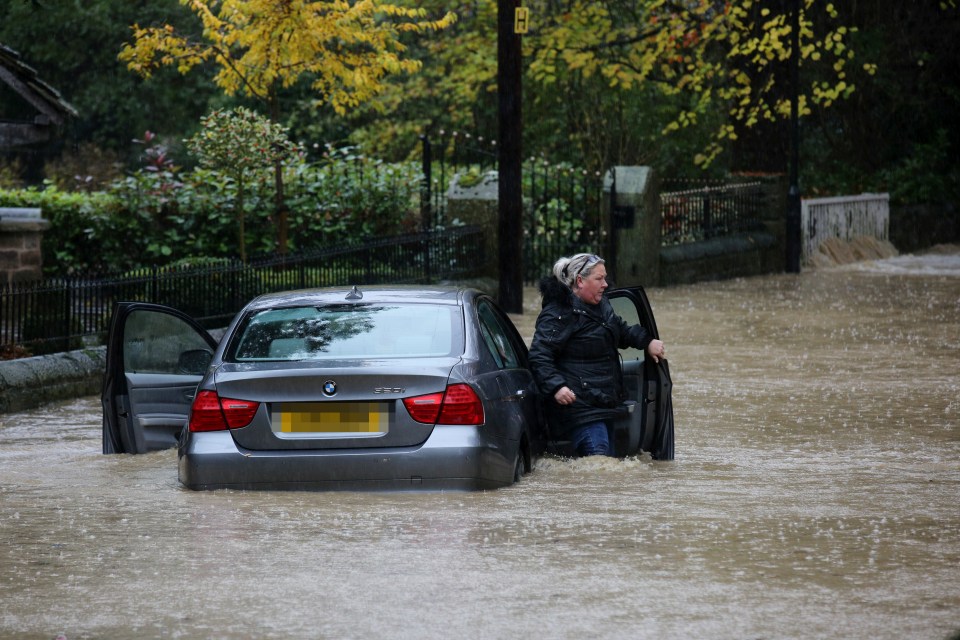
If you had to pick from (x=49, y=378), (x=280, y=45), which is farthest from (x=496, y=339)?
(x=280, y=45)

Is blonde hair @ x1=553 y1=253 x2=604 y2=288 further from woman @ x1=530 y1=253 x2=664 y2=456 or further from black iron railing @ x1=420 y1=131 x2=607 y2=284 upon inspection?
black iron railing @ x1=420 y1=131 x2=607 y2=284

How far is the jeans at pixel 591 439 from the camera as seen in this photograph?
923cm

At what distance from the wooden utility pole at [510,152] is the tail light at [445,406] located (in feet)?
37.1

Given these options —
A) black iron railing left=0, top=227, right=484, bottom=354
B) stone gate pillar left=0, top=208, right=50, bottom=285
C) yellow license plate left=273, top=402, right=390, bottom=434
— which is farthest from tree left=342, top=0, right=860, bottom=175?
yellow license plate left=273, top=402, right=390, bottom=434

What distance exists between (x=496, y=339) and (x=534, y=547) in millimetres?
2266

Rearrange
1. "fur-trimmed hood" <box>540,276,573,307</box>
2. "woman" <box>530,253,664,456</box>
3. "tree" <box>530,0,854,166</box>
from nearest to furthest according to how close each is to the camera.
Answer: "woman" <box>530,253,664,456</box> < "fur-trimmed hood" <box>540,276,573,307</box> < "tree" <box>530,0,854,166</box>

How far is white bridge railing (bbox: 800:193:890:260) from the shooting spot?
3033 centimetres

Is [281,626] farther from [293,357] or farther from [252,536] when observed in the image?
[293,357]

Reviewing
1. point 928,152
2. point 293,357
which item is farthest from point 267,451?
point 928,152

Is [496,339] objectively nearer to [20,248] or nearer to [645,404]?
[645,404]

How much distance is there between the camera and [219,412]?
7910mm

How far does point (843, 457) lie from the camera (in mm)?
10031

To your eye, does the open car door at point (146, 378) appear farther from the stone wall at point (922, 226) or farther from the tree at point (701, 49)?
the stone wall at point (922, 226)

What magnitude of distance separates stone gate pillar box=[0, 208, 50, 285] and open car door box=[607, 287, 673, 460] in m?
8.86
